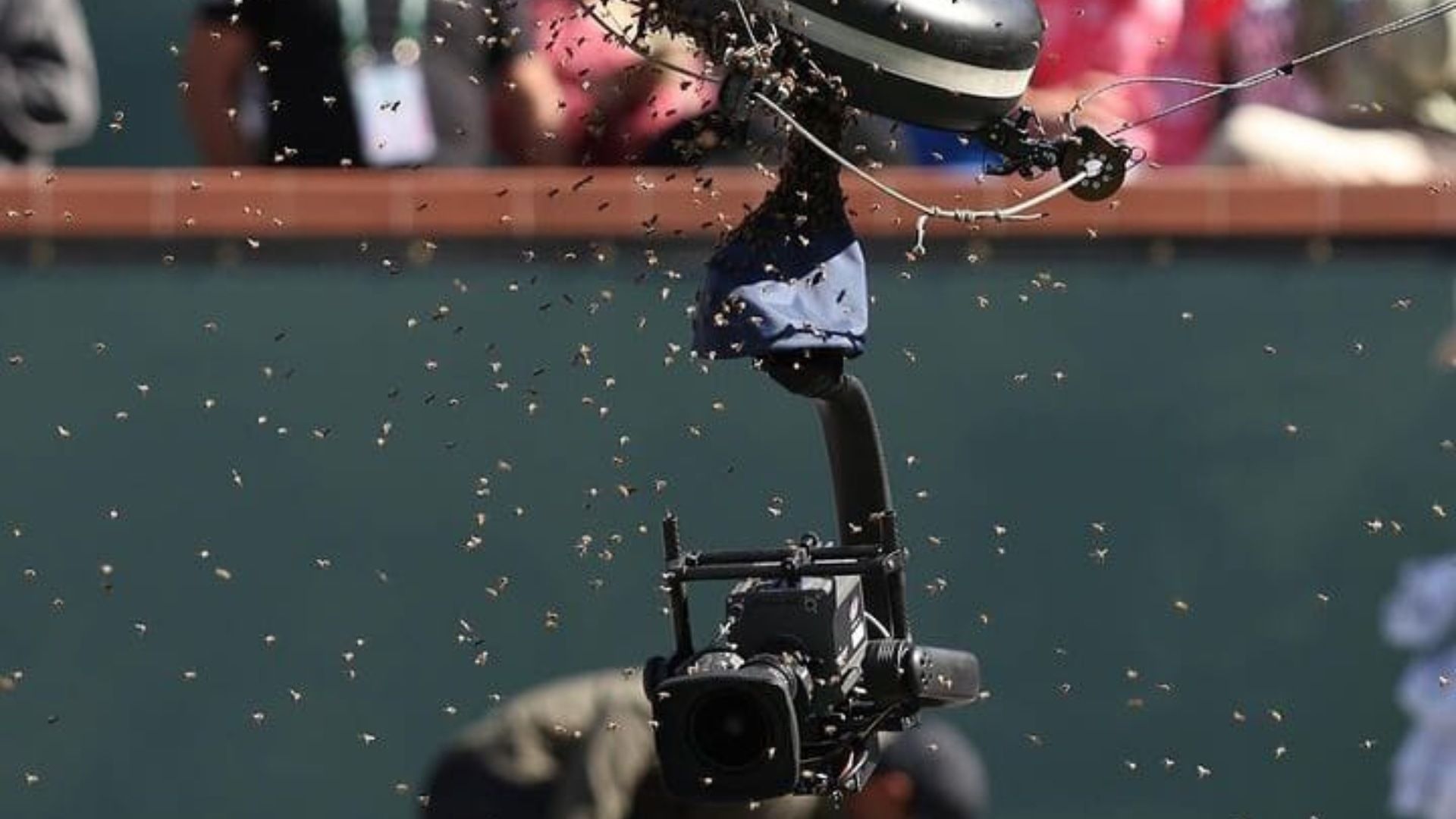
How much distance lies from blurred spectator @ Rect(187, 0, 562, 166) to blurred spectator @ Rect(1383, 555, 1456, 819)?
2373mm

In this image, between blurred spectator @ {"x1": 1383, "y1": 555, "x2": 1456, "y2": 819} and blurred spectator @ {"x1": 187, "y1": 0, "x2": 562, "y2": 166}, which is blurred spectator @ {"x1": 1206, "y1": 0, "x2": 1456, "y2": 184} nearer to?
blurred spectator @ {"x1": 1383, "y1": 555, "x2": 1456, "y2": 819}

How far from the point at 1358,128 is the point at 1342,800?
5.41 ft

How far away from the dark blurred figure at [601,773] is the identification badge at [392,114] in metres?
1.32

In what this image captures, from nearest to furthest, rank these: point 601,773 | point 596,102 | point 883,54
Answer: point 883,54 < point 601,773 < point 596,102

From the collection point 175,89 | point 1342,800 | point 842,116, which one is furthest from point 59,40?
point 842,116

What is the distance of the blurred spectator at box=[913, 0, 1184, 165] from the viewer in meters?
10.2

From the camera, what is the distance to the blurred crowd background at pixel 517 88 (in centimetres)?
999

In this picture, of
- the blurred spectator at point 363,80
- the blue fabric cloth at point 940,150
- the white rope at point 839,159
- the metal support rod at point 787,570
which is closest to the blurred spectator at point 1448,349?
the blue fabric cloth at point 940,150

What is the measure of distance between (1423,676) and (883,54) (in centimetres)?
482

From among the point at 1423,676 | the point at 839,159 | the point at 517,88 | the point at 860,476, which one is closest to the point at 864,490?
the point at 860,476

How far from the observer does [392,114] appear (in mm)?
10008

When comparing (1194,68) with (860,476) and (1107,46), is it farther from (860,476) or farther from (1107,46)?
(860,476)

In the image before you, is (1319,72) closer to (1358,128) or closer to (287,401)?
(1358,128)

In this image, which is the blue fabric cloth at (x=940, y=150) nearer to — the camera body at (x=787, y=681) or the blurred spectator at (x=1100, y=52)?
the blurred spectator at (x=1100, y=52)
